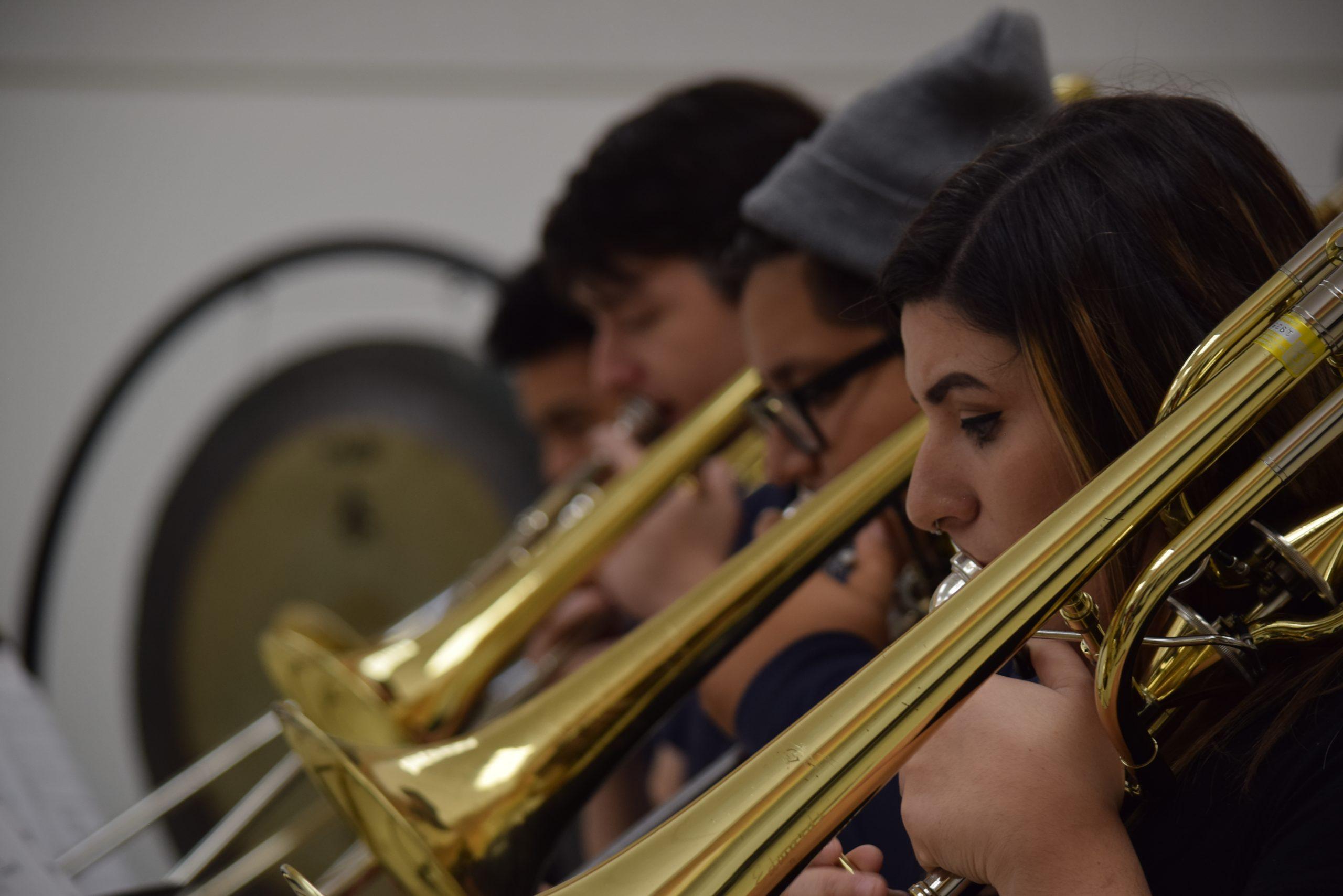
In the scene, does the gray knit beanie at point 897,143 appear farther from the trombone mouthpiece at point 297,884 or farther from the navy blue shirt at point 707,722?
the trombone mouthpiece at point 297,884

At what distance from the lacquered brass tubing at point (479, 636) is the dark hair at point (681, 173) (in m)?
0.17

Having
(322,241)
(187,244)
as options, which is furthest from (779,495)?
(187,244)

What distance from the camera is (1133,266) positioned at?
439 mm

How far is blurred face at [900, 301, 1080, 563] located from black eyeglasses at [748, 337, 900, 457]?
262 mm

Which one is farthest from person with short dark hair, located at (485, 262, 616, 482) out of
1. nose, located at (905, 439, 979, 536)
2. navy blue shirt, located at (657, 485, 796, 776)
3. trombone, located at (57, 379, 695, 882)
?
nose, located at (905, 439, 979, 536)

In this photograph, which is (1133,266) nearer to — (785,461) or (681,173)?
(785,461)

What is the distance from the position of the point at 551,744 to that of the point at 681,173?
560 millimetres

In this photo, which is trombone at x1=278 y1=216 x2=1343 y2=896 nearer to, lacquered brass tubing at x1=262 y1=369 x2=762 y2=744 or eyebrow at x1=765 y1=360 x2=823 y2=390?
eyebrow at x1=765 y1=360 x2=823 y2=390

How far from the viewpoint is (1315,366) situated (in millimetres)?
420

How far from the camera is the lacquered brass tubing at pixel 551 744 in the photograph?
594 millimetres

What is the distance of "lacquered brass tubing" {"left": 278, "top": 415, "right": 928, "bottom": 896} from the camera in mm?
594

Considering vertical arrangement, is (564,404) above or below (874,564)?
above

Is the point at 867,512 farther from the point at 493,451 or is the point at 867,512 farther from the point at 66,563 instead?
the point at 66,563

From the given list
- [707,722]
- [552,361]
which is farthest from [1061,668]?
[552,361]
